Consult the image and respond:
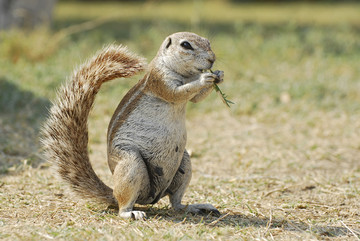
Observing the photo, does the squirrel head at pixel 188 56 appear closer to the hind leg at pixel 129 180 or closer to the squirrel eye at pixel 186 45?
the squirrel eye at pixel 186 45

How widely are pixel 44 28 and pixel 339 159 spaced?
5733 millimetres

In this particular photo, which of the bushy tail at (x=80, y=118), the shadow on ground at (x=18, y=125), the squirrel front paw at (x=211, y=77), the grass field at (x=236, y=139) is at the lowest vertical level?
the shadow on ground at (x=18, y=125)

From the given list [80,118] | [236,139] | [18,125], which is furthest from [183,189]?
[18,125]

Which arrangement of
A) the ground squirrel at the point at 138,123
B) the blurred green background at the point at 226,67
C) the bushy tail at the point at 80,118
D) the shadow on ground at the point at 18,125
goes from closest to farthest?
the ground squirrel at the point at 138,123
the bushy tail at the point at 80,118
the shadow on ground at the point at 18,125
the blurred green background at the point at 226,67

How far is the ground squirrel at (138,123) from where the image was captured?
3.60 meters

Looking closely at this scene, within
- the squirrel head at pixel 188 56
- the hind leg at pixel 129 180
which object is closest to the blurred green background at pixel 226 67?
the squirrel head at pixel 188 56

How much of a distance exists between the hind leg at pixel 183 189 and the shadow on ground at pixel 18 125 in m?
1.67

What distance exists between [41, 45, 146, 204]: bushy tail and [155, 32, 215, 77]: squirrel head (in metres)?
0.21

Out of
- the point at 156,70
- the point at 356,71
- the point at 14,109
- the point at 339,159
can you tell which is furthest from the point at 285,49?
the point at 156,70

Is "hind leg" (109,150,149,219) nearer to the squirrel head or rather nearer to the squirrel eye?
the squirrel head

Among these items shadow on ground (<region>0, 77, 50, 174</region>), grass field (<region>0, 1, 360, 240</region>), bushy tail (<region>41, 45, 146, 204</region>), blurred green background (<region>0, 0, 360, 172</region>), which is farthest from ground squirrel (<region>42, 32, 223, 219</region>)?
shadow on ground (<region>0, 77, 50, 174</region>)

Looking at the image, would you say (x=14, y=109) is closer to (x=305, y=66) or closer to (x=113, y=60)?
(x=113, y=60)

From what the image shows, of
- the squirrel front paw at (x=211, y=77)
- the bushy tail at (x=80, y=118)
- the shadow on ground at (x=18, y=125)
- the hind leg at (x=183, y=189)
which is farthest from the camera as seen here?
the shadow on ground at (x=18, y=125)

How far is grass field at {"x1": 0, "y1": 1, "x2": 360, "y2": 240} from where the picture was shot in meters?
3.64
